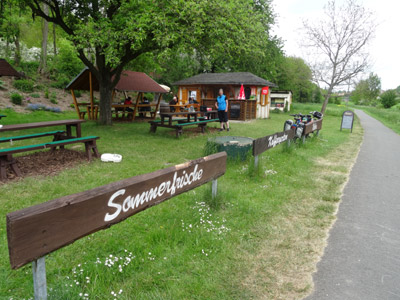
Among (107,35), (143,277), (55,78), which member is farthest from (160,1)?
(55,78)

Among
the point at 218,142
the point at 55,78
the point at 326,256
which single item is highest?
the point at 55,78

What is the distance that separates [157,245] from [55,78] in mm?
27325

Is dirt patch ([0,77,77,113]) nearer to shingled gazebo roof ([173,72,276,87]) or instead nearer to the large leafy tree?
the large leafy tree

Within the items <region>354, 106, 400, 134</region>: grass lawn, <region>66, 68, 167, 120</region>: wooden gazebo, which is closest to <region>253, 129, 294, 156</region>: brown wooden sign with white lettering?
<region>66, 68, 167, 120</region>: wooden gazebo

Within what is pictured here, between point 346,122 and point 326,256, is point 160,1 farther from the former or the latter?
point 346,122

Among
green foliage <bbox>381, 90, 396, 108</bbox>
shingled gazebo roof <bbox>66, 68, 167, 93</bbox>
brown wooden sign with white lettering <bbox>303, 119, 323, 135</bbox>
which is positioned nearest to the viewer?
brown wooden sign with white lettering <bbox>303, 119, 323, 135</bbox>

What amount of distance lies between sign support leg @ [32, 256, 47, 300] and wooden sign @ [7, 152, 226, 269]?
121 millimetres

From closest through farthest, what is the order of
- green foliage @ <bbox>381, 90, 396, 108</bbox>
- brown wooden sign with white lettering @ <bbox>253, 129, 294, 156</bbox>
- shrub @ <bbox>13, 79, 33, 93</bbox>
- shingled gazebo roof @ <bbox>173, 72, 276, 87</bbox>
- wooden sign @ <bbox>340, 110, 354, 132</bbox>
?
brown wooden sign with white lettering @ <bbox>253, 129, 294, 156</bbox>
wooden sign @ <bbox>340, 110, 354, 132</bbox>
shrub @ <bbox>13, 79, 33, 93</bbox>
shingled gazebo roof @ <bbox>173, 72, 276, 87</bbox>
green foliage @ <bbox>381, 90, 396, 108</bbox>

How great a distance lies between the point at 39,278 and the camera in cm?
186

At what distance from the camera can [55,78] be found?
85.7ft

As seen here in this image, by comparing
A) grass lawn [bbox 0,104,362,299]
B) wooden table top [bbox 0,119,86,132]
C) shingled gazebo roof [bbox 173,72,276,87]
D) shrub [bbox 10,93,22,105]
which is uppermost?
shingled gazebo roof [bbox 173,72,276,87]

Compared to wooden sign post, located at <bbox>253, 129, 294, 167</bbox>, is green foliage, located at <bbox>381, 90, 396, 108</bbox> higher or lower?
higher

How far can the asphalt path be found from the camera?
2676 millimetres

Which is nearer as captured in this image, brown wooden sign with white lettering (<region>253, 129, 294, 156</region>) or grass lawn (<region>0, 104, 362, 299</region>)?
grass lawn (<region>0, 104, 362, 299</region>)
